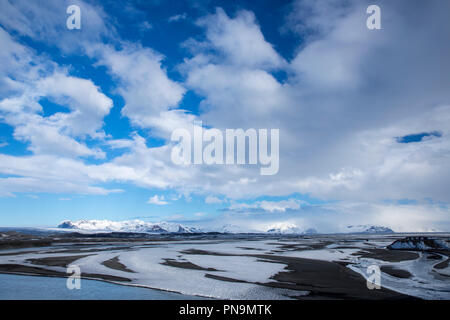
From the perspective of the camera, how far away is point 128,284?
17.6 m

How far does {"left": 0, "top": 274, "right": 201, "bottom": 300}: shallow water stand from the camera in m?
14.3

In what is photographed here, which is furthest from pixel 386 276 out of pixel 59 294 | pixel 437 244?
pixel 437 244

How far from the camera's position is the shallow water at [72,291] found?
47.0 ft

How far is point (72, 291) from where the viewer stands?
1559 cm

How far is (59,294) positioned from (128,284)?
4.08 metres

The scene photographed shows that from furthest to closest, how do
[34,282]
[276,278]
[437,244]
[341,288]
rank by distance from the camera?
[437,244], [276,278], [34,282], [341,288]
